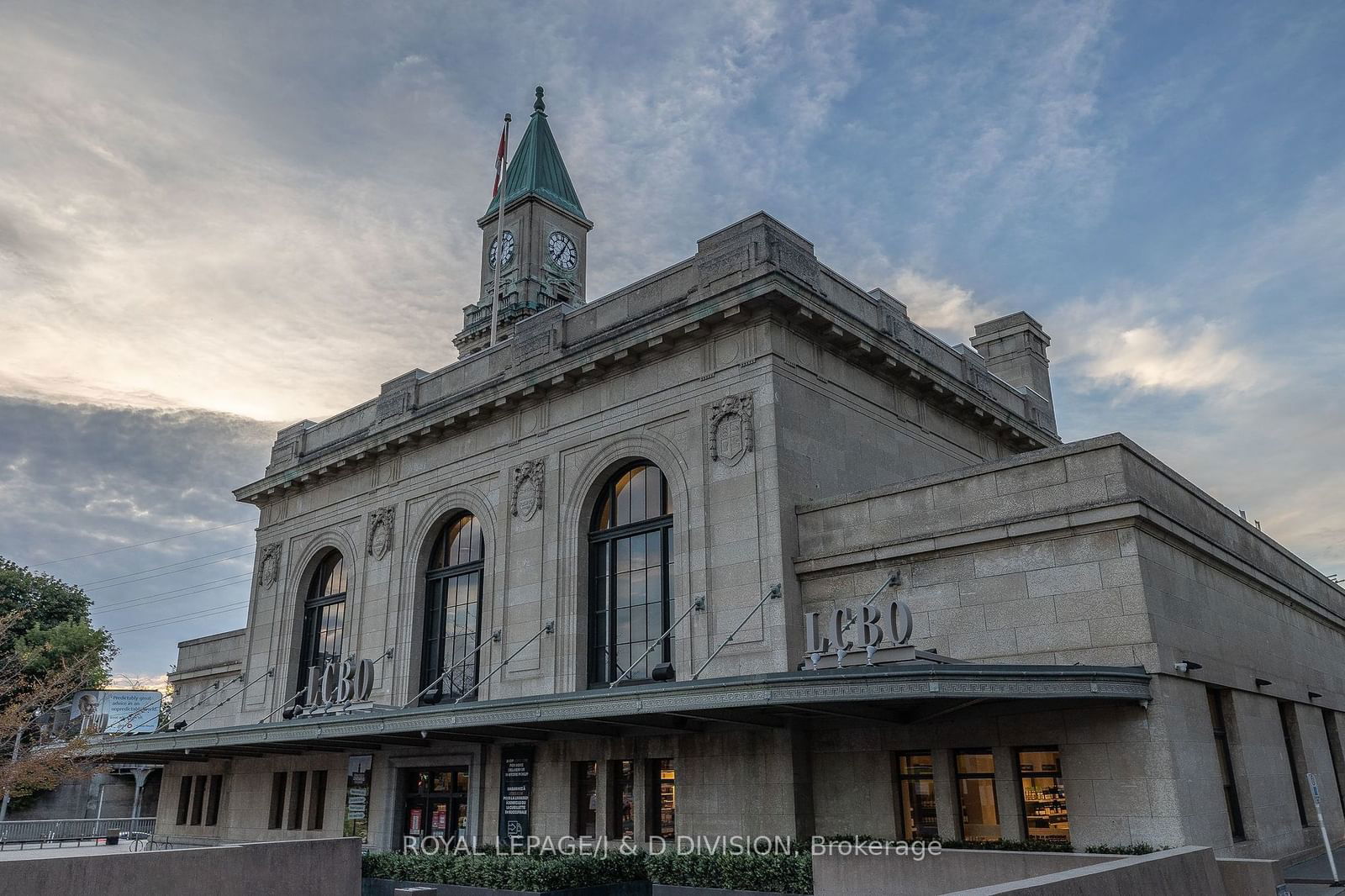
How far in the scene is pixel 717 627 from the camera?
23.4 m

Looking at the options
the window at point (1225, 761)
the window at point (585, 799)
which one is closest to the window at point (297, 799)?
the window at point (585, 799)

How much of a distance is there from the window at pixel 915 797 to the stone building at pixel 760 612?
67 mm

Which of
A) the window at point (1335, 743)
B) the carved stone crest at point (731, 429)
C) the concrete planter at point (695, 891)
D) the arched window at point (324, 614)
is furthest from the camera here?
the arched window at point (324, 614)

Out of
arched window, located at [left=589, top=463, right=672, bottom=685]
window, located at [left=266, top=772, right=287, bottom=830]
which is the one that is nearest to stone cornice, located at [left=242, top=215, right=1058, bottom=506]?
arched window, located at [left=589, top=463, right=672, bottom=685]

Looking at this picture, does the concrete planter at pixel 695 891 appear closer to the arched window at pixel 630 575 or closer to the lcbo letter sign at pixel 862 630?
the lcbo letter sign at pixel 862 630

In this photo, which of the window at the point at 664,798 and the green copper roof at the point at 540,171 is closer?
the window at the point at 664,798

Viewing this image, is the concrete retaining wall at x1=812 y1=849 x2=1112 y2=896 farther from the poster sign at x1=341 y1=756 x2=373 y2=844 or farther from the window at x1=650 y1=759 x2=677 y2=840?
the poster sign at x1=341 y1=756 x2=373 y2=844

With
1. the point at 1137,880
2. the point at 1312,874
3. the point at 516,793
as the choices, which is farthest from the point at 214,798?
the point at 1137,880

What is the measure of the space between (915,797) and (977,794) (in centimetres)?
132

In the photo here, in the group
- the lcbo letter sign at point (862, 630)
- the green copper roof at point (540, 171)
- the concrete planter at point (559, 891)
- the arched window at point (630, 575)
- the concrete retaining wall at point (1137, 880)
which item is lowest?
the concrete planter at point (559, 891)

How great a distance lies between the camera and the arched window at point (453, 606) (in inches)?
1199

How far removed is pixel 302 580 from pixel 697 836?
21.5 metres

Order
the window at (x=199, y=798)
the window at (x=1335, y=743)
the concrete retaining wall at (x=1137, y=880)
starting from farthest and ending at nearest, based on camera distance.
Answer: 1. the window at (x=199, y=798)
2. the window at (x=1335, y=743)
3. the concrete retaining wall at (x=1137, y=880)

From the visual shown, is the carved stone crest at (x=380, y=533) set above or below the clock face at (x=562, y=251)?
below
